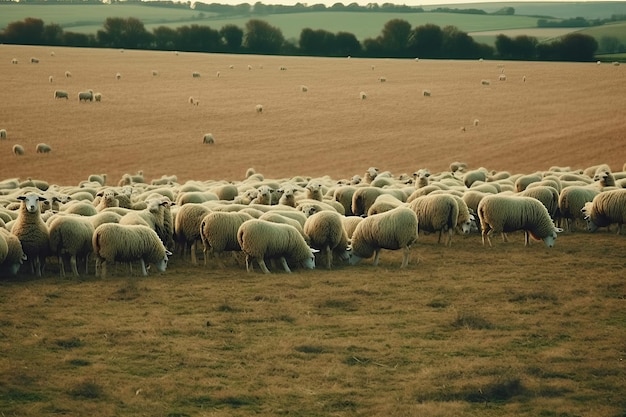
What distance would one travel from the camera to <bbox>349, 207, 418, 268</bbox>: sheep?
539 inches

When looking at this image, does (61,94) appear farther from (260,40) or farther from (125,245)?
(260,40)

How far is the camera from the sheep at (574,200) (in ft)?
58.4

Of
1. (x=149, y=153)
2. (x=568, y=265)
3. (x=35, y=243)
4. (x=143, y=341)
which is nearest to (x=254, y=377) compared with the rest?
(x=143, y=341)

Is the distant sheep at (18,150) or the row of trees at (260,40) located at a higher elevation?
the row of trees at (260,40)

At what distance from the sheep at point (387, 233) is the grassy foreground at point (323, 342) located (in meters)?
0.45

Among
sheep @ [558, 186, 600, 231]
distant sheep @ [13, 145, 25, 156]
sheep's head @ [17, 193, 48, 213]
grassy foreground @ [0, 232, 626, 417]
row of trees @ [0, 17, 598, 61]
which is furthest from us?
row of trees @ [0, 17, 598, 61]

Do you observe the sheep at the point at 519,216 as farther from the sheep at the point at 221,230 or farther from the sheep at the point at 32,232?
the sheep at the point at 32,232

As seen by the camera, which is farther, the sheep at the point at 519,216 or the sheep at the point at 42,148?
the sheep at the point at 42,148

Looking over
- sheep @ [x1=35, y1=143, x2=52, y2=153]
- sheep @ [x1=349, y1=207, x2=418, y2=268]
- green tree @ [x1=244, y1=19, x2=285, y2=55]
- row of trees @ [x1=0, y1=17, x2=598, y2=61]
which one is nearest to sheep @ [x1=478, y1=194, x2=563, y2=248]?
sheep @ [x1=349, y1=207, x2=418, y2=268]

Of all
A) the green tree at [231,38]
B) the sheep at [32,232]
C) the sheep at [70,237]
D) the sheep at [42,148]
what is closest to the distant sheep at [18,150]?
the sheep at [42,148]

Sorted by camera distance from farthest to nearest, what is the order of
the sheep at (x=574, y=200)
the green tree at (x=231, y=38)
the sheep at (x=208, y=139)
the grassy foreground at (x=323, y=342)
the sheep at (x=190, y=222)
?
1. the green tree at (x=231, y=38)
2. the sheep at (x=208, y=139)
3. the sheep at (x=574, y=200)
4. the sheep at (x=190, y=222)
5. the grassy foreground at (x=323, y=342)

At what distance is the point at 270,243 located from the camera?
13.2m

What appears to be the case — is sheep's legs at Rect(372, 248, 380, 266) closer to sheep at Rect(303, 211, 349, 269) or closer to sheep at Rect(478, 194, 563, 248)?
sheep at Rect(303, 211, 349, 269)

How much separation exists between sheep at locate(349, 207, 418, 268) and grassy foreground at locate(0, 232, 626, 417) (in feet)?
1.48
